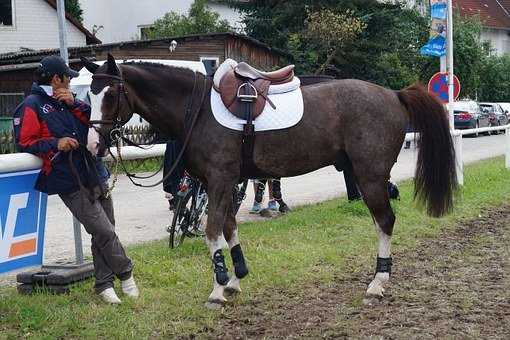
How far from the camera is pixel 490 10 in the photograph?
6241cm

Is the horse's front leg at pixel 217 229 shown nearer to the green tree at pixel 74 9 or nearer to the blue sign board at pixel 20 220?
the blue sign board at pixel 20 220

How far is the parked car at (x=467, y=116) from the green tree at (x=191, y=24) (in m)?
12.5

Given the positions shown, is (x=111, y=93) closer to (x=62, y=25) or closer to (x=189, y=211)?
(x=62, y=25)

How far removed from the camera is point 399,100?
675 cm

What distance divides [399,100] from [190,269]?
2.71m

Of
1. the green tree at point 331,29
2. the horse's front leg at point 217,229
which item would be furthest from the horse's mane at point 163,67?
the green tree at point 331,29

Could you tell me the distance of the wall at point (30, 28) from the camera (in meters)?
30.2

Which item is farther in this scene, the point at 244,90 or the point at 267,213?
the point at 267,213

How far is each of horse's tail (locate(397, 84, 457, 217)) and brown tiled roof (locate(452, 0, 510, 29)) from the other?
171 feet

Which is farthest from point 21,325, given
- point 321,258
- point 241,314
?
point 321,258

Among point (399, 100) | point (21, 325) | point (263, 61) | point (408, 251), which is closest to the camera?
point (21, 325)

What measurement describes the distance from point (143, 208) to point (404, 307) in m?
7.03

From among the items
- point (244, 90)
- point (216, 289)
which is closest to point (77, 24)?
point (244, 90)

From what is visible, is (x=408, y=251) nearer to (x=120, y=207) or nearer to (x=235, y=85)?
(x=235, y=85)
